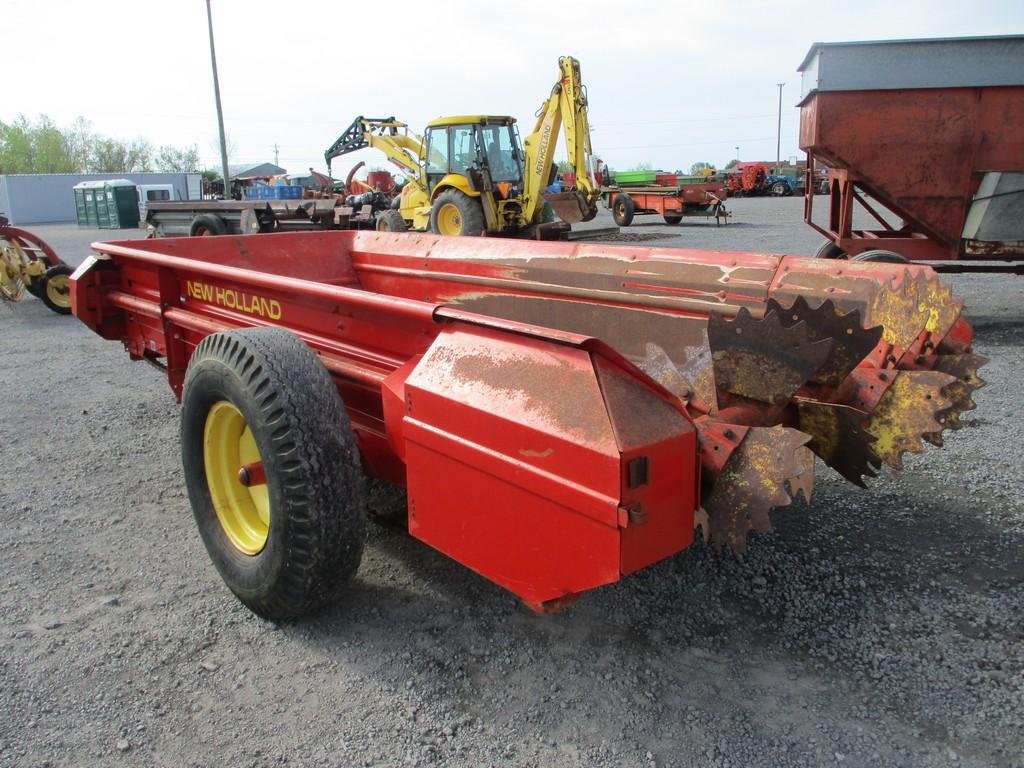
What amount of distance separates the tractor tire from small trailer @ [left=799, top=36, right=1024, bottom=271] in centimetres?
700

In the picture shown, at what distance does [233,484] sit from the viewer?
2871 millimetres

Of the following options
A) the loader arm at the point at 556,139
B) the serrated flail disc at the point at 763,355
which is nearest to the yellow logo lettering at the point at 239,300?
the serrated flail disc at the point at 763,355

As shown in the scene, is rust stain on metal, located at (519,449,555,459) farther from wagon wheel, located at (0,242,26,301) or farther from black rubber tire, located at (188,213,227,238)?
black rubber tire, located at (188,213,227,238)

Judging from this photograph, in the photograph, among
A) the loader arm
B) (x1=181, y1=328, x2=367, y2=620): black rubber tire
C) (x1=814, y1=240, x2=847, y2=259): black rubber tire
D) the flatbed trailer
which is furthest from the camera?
the flatbed trailer

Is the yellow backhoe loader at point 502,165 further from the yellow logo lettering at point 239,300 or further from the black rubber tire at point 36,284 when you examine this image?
the yellow logo lettering at point 239,300

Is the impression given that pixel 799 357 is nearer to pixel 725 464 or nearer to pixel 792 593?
pixel 725 464

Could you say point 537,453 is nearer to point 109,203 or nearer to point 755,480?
point 755,480

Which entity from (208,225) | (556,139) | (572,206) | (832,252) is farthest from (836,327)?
(208,225)

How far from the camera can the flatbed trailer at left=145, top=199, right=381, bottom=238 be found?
14766 mm

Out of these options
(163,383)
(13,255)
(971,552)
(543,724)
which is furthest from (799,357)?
(13,255)

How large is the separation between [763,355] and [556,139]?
11.8 metres

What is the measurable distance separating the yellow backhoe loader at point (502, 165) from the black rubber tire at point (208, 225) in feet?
12.9

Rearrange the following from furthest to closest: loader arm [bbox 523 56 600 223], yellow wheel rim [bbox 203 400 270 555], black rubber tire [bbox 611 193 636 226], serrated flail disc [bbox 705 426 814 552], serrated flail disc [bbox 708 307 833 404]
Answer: black rubber tire [bbox 611 193 636 226] → loader arm [bbox 523 56 600 223] → yellow wheel rim [bbox 203 400 270 555] → serrated flail disc [bbox 708 307 833 404] → serrated flail disc [bbox 705 426 814 552]

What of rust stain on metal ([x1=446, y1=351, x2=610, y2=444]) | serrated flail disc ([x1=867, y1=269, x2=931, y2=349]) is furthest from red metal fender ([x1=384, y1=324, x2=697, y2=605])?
serrated flail disc ([x1=867, y1=269, x2=931, y2=349])
